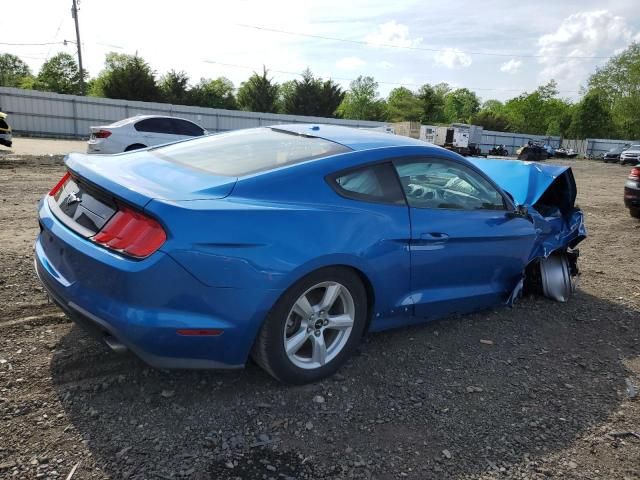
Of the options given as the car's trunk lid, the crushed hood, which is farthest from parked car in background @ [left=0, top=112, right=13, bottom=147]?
the crushed hood

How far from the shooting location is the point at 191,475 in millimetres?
2197

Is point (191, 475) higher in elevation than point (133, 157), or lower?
lower

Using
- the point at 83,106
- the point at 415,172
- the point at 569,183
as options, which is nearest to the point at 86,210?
the point at 415,172

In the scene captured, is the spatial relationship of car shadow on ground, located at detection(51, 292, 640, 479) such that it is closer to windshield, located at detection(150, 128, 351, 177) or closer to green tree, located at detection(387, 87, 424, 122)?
windshield, located at detection(150, 128, 351, 177)

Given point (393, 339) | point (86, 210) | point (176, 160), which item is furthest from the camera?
point (393, 339)

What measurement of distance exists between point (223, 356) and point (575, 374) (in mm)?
2422

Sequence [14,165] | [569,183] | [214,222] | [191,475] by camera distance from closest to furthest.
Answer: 1. [191,475]
2. [214,222]
3. [569,183]
4. [14,165]

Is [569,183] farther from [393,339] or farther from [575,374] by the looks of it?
[393,339]

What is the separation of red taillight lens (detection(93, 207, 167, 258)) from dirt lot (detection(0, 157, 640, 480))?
34.5 inches

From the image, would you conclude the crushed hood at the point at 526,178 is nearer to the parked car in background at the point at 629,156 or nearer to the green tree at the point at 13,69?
the parked car in background at the point at 629,156

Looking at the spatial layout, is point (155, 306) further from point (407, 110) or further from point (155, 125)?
point (407, 110)

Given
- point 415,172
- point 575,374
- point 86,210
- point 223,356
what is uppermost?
point 415,172

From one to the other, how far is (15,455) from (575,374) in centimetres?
332

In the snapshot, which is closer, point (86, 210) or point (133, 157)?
point (86, 210)
